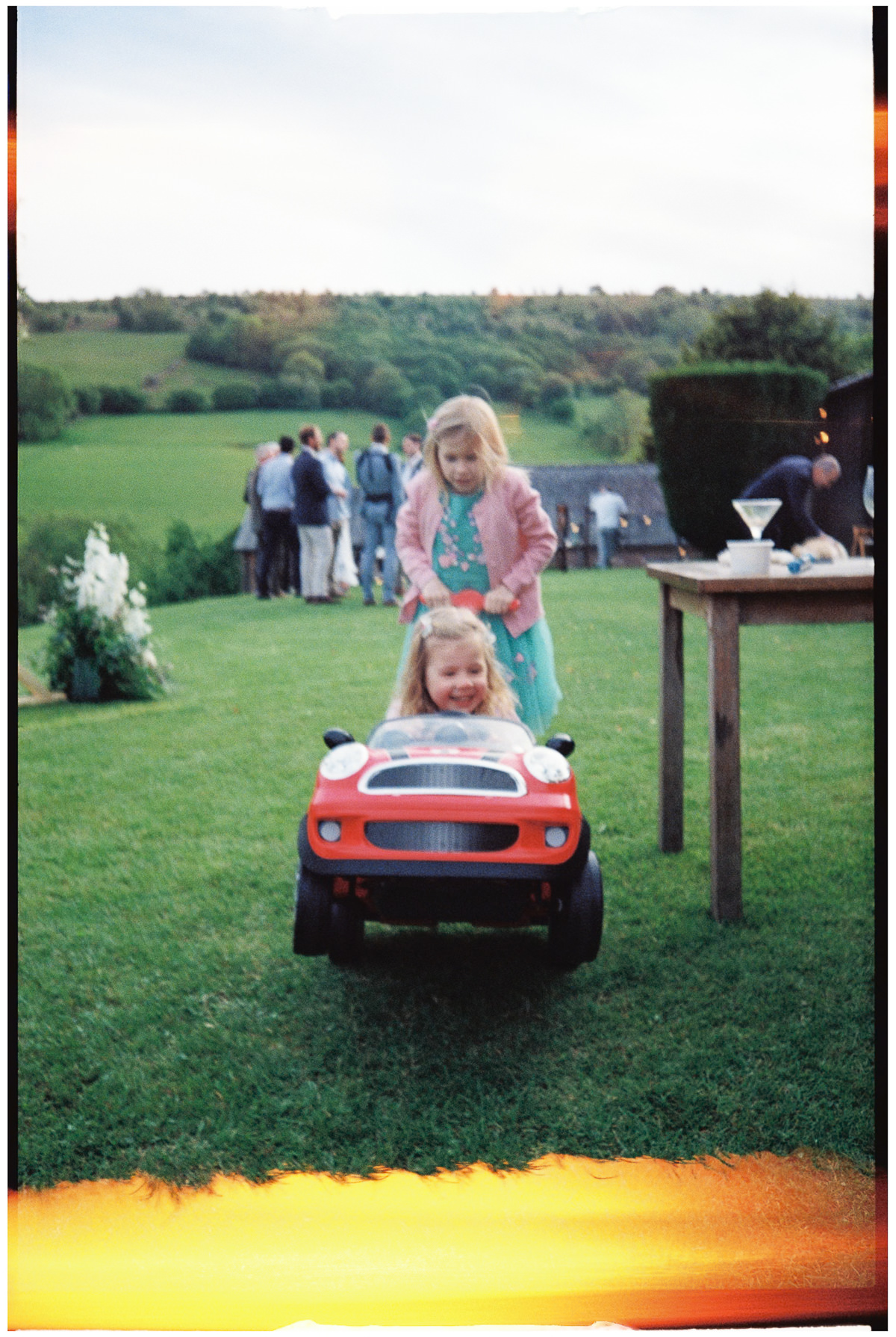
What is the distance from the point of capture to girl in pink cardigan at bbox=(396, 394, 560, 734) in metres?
2.03

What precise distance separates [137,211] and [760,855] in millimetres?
2016

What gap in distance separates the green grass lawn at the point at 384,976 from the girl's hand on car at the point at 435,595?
69 cm

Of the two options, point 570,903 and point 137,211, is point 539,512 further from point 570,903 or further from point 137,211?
point 137,211

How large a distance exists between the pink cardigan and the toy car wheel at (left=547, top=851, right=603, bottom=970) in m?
0.64

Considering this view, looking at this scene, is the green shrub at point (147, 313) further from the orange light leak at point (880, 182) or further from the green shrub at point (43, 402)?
the orange light leak at point (880, 182)

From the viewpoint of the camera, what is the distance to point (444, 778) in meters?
1.56

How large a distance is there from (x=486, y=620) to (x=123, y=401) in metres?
1.10

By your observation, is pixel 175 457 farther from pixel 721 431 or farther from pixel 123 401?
pixel 721 431

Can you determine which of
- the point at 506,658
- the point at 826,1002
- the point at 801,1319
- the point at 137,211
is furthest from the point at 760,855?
the point at 137,211

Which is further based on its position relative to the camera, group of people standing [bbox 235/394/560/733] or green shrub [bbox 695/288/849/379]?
green shrub [bbox 695/288/849/379]

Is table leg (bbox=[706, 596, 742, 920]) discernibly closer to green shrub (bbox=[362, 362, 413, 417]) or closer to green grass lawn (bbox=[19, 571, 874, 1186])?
green grass lawn (bbox=[19, 571, 874, 1186])

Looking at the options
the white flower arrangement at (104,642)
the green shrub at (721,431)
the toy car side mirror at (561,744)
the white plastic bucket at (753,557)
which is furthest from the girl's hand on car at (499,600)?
the white flower arrangement at (104,642)

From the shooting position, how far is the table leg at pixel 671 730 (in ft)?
8.57

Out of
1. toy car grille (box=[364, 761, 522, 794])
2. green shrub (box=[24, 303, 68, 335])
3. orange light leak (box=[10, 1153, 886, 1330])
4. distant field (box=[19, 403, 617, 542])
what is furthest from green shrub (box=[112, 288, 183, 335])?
orange light leak (box=[10, 1153, 886, 1330])
